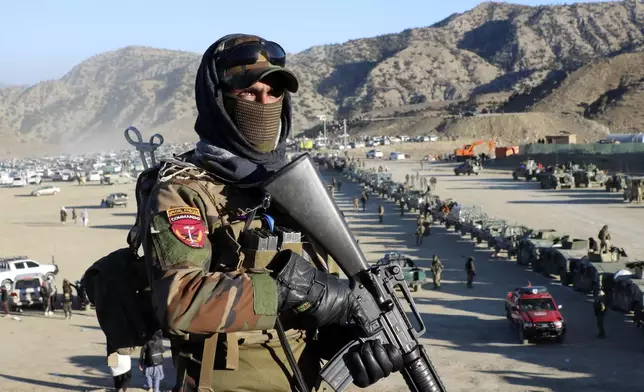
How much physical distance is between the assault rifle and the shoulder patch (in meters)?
0.36

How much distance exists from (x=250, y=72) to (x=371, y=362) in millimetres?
1236

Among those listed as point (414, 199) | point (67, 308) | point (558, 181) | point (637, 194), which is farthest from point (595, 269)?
point (558, 181)

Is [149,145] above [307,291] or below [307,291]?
above

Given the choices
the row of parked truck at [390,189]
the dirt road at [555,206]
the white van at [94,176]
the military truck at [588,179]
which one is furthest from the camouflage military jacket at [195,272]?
the white van at [94,176]

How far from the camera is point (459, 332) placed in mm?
20219

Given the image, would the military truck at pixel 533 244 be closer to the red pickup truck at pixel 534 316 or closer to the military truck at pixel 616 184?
the red pickup truck at pixel 534 316

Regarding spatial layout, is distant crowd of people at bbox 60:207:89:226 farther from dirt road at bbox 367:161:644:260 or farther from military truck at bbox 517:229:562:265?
military truck at bbox 517:229:562:265

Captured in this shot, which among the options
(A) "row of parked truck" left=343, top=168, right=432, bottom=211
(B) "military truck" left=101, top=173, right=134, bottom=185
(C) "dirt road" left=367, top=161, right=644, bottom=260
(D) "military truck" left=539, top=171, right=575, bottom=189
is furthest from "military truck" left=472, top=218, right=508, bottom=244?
(B) "military truck" left=101, top=173, right=134, bottom=185

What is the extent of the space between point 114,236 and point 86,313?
1997 cm

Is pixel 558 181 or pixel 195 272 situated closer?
pixel 195 272

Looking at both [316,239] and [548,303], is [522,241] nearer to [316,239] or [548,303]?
[548,303]

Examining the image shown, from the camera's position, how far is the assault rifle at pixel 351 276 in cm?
323

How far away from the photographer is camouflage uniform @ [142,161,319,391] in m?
2.83

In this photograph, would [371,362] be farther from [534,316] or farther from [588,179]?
[588,179]
